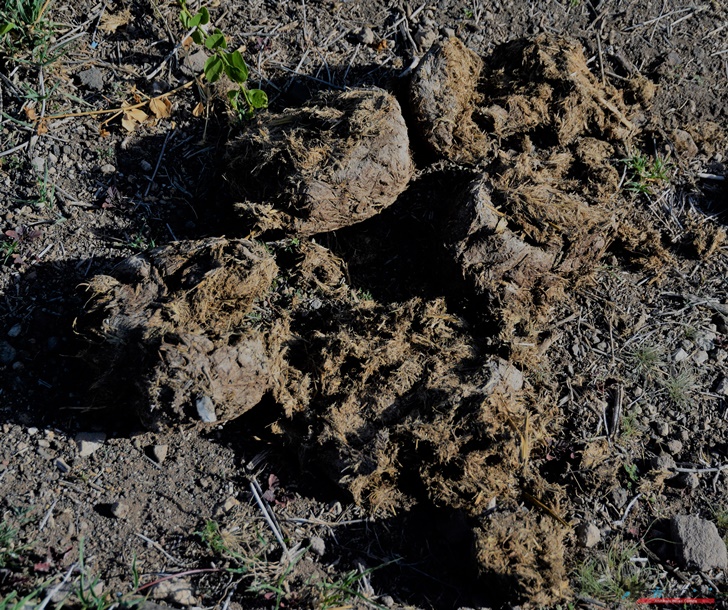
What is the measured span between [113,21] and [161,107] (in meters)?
0.61

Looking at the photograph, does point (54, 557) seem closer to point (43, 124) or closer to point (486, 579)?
point (486, 579)

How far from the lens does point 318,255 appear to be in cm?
353

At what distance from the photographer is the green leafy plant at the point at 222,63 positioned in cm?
342

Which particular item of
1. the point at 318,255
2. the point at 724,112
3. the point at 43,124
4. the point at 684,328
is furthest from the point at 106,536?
the point at 724,112

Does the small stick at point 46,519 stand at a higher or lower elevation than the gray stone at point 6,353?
lower

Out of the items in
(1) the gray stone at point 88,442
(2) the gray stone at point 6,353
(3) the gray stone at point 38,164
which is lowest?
(1) the gray stone at point 88,442

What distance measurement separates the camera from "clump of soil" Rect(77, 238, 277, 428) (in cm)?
289

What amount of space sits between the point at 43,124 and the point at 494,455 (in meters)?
2.96

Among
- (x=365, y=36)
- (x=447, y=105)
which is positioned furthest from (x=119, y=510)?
(x=365, y=36)

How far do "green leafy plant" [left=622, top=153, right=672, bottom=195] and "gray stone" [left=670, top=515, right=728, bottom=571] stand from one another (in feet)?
6.12

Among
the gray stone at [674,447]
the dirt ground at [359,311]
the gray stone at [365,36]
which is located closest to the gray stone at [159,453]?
the dirt ground at [359,311]

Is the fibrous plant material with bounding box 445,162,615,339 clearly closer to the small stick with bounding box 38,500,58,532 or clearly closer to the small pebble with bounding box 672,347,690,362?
the small pebble with bounding box 672,347,690,362

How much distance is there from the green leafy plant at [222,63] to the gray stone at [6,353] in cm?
168

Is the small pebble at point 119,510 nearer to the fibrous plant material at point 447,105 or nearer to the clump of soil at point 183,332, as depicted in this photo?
the clump of soil at point 183,332
